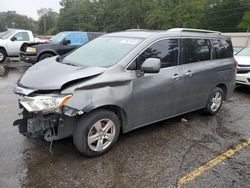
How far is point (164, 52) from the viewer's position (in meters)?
4.13

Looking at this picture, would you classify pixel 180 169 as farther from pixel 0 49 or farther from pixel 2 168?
pixel 0 49

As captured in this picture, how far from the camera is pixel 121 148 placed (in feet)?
12.4

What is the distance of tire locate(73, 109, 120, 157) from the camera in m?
3.24

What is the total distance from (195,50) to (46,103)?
2965 mm

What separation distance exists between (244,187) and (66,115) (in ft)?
7.61

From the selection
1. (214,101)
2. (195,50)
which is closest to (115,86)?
(195,50)

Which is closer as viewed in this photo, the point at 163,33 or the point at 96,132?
the point at 96,132

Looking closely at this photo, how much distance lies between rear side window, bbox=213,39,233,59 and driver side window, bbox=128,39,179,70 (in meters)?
1.29

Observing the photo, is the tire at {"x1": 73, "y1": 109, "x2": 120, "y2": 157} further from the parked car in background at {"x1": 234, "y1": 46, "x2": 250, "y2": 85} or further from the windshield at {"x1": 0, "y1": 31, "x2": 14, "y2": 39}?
the windshield at {"x1": 0, "y1": 31, "x2": 14, "y2": 39}

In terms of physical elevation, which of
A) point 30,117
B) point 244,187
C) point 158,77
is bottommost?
point 244,187

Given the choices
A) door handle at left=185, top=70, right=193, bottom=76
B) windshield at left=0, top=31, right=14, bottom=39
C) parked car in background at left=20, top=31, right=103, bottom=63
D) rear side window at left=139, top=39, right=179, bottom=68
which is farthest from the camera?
windshield at left=0, top=31, right=14, bottom=39

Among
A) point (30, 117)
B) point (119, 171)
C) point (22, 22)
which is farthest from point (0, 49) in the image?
point (22, 22)

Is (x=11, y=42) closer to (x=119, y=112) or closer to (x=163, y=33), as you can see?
(x=163, y=33)

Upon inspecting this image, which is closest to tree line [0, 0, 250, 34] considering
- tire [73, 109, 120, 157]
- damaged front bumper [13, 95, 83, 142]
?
tire [73, 109, 120, 157]
